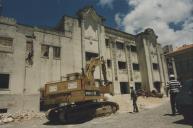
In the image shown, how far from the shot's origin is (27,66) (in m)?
22.1

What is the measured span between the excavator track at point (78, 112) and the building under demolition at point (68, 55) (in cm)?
541

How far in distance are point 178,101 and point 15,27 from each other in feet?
57.4

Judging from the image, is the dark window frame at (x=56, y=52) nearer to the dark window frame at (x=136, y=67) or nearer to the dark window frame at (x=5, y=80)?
the dark window frame at (x=5, y=80)

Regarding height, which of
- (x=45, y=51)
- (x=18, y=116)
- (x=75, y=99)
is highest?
(x=45, y=51)

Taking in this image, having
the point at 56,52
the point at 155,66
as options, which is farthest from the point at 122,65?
the point at 56,52

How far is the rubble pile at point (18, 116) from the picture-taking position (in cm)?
1640

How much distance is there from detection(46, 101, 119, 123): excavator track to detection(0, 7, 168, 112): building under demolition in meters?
5.41

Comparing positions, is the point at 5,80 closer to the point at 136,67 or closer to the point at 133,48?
the point at 136,67

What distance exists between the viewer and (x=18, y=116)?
56.8 ft

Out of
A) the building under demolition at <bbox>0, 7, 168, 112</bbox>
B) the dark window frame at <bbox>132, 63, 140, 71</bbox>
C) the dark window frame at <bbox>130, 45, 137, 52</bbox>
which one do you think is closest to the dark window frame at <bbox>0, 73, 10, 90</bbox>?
the building under demolition at <bbox>0, 7, 168, 112</bbox>

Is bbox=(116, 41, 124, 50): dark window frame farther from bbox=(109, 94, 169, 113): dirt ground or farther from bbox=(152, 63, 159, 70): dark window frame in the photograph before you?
bbox=(109, 94, 169, 113): dirt ground

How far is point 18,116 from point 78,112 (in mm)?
5494

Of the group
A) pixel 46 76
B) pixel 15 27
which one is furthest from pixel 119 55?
pixel 15 27

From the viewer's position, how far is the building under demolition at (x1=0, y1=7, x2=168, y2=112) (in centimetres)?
2033
